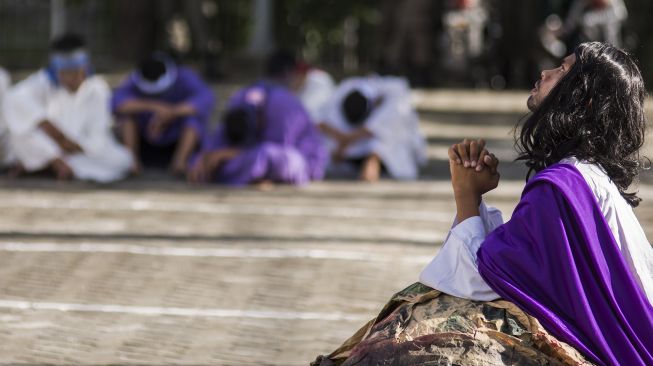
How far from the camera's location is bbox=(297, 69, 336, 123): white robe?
12367 millimetres

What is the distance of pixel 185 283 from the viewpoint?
24.9 ft

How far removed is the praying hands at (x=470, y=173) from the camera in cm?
407

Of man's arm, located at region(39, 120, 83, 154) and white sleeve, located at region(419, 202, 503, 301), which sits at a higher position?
white sleeve, located at region(419, 202, 503, 301)

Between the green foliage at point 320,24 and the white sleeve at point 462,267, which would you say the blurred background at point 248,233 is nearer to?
the white sleeve at point 462,267

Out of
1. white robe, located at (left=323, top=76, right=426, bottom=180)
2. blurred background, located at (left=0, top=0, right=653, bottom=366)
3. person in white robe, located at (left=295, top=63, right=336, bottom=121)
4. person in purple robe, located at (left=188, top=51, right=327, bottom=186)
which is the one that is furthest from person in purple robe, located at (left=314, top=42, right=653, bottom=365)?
person in white robe, located at (left=295, top=63, right=336, bottom=121)

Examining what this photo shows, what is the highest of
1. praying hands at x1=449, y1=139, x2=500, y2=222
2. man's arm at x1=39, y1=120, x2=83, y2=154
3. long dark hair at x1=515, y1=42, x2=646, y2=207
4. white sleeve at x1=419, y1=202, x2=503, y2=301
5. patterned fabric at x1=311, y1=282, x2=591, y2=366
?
long dark hair at x1=515, y1=42, x2=646, y2=207

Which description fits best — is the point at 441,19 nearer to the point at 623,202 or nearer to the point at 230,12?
the point at 230,12

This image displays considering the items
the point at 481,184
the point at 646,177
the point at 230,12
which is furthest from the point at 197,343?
the point at 230,12

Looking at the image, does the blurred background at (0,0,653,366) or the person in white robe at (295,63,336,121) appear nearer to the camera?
the blurred background at (0,0,653,366)

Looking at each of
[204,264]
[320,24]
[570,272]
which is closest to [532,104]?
[570,272]

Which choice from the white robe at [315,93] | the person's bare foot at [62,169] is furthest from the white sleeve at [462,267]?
the white robe at [315,93]

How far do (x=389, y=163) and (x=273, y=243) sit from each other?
11.0 ft

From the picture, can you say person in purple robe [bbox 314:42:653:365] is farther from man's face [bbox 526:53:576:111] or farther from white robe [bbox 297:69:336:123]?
white robe [bbox 297:69:336:123]

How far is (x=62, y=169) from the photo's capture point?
37.6 ft
